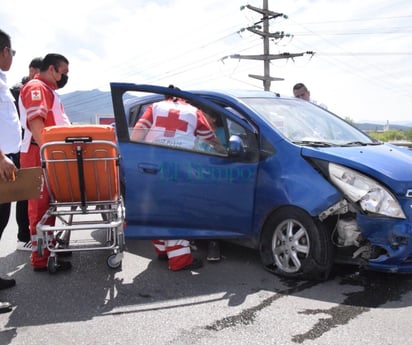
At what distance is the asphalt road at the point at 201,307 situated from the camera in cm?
244

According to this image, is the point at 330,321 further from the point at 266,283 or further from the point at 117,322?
the point at 117,322

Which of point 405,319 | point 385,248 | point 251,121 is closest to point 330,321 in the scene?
point 405,319

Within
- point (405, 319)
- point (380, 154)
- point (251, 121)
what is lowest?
point (405, 319)

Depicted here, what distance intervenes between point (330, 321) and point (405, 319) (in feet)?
1.58

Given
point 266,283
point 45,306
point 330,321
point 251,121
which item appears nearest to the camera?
point 330,321

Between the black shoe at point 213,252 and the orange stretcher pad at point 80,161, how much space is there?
1155 mm

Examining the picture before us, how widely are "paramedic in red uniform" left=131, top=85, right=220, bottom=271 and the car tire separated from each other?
2.27 ft

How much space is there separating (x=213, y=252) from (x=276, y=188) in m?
0.98

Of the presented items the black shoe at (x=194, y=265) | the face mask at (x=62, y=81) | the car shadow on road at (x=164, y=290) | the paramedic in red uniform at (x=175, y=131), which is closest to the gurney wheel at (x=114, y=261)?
the car shadow on road at (x=164, y=290)

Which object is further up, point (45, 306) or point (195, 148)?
point (195, 148)

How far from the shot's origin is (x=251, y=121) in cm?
356

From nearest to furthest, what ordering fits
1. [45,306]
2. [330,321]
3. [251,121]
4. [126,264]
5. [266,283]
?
[330,321], [45,306], [266,283], [251,121], [126,264]

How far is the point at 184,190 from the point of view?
11.6ft

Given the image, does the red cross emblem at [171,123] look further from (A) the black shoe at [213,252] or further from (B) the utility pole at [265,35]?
(B) the utility pole at [265,35]
